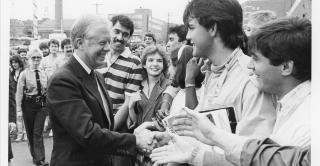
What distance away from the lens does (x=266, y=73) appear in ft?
5.52

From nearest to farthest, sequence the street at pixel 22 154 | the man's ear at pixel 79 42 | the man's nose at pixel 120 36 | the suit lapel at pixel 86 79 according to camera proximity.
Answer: the suit lapel at pixel 86 79 < the man's ear at pixel 79 42 < the man's nose at pixel 120 36 < the street at pixel 22 154

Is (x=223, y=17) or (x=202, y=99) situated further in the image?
(x=202, y=99)

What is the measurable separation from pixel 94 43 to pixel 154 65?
56.3 inches

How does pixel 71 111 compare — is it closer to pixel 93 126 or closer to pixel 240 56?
pixel 93 126

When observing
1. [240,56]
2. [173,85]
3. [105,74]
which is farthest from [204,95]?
[105,74]

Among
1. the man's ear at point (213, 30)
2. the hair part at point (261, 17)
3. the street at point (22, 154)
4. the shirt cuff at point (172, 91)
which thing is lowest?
the street at point (22, 154)

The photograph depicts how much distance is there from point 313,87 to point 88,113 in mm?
1296

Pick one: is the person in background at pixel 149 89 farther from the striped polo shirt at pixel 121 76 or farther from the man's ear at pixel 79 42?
the man's ear at pixel 79 42

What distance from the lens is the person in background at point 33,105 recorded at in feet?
20.7

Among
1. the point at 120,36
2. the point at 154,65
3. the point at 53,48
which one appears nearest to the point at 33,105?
the point at 53,48

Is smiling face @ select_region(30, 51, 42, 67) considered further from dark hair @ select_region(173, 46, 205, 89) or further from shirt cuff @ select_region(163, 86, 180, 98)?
dark hair @ select_region(173, 46, 205, 89)

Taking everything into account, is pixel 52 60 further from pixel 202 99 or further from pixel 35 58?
pixel 202 99

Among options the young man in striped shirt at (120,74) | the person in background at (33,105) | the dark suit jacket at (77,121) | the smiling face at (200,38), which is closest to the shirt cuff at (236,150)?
the smiling face at (200,38)

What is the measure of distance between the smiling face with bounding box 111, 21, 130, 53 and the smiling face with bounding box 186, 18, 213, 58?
1.99 metres
